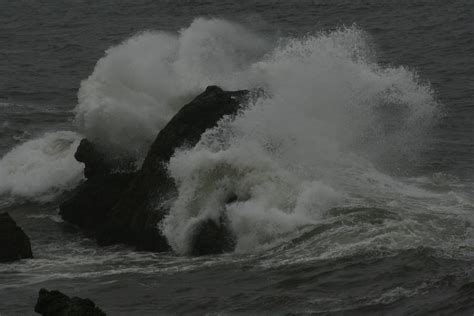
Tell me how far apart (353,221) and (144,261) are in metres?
3.45

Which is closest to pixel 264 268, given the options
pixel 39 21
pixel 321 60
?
pixel 321 60

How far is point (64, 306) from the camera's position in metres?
10.6

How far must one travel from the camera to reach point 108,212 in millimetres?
17328

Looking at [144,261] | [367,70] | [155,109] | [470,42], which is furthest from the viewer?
[470,42]

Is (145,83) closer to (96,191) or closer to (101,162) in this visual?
(101,162)

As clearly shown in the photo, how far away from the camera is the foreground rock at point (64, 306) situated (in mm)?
10352

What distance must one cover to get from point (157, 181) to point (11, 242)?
107 inches

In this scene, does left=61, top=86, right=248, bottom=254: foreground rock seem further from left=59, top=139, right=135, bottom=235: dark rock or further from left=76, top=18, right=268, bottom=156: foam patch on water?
left=76, top=18, right=268, bottom=156: foam patch on water

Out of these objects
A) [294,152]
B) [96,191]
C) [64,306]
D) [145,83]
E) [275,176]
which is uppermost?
[145,83]

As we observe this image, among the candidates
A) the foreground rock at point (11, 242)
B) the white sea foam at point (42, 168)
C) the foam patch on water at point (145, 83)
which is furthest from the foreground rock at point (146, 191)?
the white sea foam at point (42, 168)

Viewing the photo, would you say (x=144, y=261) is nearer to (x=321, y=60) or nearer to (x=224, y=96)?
(x=224, y=96)

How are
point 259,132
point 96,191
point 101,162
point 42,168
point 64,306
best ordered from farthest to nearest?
point 42,168, point 101,162, point 96,191, point 259,132, point 64,306

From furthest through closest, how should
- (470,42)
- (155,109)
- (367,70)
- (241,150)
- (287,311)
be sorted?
1. (470,42)
2. (367,70)
3. (155,109)
4. (241,150)
5. (287,311)

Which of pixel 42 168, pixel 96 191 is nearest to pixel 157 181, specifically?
pixel 96 191
